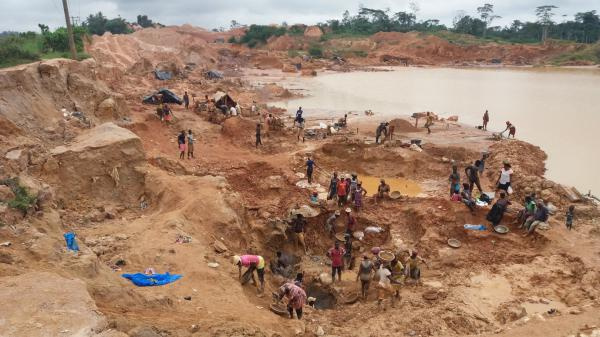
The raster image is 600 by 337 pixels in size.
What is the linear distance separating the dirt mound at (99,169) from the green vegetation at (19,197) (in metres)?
2.27

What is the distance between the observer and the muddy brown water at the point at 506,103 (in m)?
18.6

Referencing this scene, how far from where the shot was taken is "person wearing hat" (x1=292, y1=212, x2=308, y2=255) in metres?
11.5

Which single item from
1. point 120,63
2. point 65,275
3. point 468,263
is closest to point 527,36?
point 120,63

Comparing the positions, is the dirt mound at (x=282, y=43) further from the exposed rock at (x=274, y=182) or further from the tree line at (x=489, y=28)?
the exposed rock at (x=274, y=182)

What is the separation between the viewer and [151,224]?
32.0 feet

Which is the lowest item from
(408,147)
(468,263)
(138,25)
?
(468,263)

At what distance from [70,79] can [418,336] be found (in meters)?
14.7

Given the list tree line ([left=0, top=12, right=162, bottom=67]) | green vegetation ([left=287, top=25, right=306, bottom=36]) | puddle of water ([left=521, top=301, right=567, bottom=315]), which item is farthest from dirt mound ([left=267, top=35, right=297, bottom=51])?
puddle of water ([left=521, top=301, right=567, bottom=315])

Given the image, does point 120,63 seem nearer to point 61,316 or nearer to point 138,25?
point 61,316

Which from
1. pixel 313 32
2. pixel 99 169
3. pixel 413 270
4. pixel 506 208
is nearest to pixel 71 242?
pixel 99 169

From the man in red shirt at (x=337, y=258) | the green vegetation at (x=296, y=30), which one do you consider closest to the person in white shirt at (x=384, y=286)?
the man in red shirt at (x=337, y=258)

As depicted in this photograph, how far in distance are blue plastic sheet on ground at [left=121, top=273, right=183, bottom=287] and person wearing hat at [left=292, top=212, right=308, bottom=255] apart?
14.0ft

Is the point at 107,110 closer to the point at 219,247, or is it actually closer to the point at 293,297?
the point at 219,247

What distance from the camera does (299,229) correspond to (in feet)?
37.7
